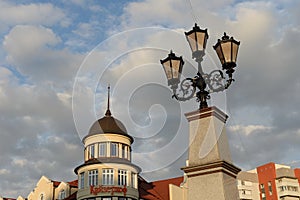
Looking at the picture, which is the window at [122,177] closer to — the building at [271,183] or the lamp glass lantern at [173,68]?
the lamp glass lantern at [173,68]

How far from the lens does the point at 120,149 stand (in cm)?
3747

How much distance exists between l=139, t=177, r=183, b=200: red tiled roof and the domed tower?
3.38m

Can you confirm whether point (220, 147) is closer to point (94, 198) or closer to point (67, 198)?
point (94, 198)

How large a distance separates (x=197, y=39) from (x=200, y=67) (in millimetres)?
601

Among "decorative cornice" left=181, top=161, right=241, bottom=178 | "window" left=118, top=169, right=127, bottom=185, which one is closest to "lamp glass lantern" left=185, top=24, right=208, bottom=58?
"decorative cornice" left=181, top=161, right=241, bottom=178

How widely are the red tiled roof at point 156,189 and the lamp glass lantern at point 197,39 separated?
32.5 meters

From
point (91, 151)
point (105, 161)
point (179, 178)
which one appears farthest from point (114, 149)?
point (179, 178)

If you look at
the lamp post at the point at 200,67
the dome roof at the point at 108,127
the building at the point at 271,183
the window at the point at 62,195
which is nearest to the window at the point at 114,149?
the dome roof at the point at 108,127

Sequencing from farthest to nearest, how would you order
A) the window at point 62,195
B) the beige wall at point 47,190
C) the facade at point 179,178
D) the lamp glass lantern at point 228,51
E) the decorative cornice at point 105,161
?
the beige wall at point 47,190
the window at point 62,195
the decorative cornice at point 105,161
the lamp glass lantern at point 228,51
the facade at point 179,178

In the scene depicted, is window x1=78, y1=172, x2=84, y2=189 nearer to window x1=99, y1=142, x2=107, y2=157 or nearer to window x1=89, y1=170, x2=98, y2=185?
window x1=89, y1=170, x2=98, y2=185

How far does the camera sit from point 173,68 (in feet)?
29.8

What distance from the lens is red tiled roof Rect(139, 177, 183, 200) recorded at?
41.1 m

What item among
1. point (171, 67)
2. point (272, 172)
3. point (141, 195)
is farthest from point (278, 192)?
point (171, 67)

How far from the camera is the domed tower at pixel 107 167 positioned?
36.0m
